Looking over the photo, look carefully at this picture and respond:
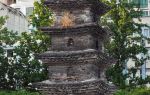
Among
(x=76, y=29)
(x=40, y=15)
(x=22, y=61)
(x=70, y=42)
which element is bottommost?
(x=22, y=61)

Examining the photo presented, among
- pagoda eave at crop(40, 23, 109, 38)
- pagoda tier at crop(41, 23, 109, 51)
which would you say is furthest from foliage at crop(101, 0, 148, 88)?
pagoda eave at crop(40, 23, 109, 38)

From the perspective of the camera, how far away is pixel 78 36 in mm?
31375

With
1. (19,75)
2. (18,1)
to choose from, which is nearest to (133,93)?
(19,75)

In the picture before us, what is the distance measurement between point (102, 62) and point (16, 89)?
1633 centimetres

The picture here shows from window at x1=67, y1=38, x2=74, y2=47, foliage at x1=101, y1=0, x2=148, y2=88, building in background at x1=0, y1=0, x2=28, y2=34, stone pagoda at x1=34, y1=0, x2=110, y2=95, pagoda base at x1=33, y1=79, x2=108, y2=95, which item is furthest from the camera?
building in background at x1=0, y1=0, x2=28, y2=34

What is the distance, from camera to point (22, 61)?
46188 mm

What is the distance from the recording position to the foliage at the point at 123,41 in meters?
46.3

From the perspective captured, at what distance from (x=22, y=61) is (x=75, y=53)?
1576 cm

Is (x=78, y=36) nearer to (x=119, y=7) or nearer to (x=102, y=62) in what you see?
(x=102, y=62)

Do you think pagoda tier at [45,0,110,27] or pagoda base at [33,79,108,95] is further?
pagoda tier at [45,0,110,27]

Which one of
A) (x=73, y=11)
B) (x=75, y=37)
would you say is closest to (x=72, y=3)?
(x=73, y=11)

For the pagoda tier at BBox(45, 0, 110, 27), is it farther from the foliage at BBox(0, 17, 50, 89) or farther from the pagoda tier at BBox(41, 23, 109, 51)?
the foliage at BBox(0, 17, 50, 89)

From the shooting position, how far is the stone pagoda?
30.7 metres

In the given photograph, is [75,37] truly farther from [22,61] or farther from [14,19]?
[14,19]
